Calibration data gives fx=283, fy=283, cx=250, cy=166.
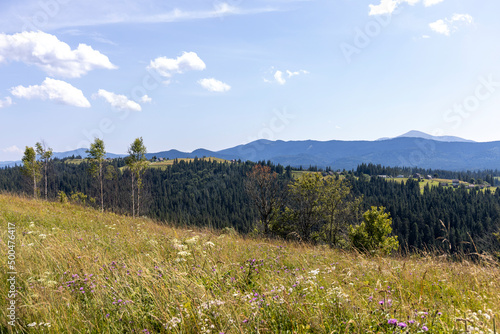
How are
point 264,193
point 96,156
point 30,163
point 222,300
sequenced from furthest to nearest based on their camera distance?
1. point 30,163
2. point 264,193
3. point 96,156
4. point 222,300

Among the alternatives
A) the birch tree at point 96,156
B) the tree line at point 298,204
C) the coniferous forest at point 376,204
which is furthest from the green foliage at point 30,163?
the coniferous forest at point 376,204

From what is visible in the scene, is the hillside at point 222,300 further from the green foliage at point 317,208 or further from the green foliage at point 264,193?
the green foliage at point 317,208

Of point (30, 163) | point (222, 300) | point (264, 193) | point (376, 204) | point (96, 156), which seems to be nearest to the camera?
Answer: point (222, 300)

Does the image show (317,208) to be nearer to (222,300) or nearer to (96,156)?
(96,156)

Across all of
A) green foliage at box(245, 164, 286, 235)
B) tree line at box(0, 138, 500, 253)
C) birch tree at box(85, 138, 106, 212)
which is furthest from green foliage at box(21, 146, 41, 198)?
green foliage at box(245, 164, 286, 235)

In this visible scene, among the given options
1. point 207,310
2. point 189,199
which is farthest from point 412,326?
point 189,199

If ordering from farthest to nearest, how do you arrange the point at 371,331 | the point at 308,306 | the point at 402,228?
the point at 402,228, the point at 308,306, the point at 371,331

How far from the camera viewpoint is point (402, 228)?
13588cm

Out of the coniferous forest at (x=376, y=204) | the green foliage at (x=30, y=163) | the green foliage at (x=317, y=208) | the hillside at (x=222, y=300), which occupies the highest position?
the green foliage at (x=30, y=163)

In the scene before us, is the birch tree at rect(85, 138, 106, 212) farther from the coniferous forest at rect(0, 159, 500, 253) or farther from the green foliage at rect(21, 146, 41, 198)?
the coniferous forest at rect(0, 159, 500, 253)

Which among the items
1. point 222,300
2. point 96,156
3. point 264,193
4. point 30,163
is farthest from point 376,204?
point 222,300

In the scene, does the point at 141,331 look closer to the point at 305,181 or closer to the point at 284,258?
the point at 284,258

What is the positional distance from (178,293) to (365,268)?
3.43 metres

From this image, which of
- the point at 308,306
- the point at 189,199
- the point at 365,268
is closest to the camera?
the point at 308,306
